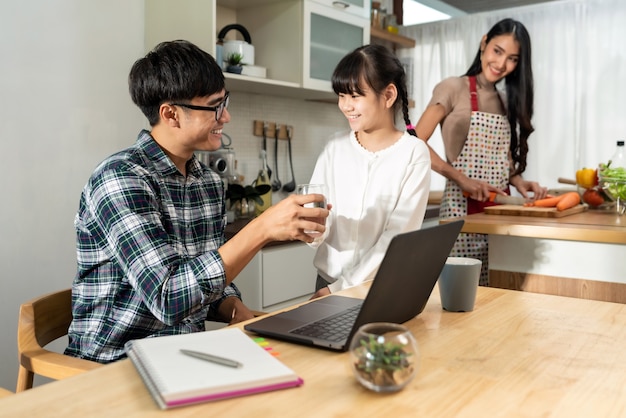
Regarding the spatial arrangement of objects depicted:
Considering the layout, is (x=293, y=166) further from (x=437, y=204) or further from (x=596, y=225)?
(x=596, y=225)

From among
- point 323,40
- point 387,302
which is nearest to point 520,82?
point 323,40

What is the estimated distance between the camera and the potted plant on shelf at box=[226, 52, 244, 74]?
2.86m

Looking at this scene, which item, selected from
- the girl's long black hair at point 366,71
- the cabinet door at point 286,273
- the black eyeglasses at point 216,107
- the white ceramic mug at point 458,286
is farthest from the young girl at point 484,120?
the white ceramic mug at point 458,286

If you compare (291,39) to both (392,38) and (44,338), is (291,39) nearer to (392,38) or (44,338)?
(392,38)

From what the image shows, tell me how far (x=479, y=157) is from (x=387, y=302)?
1.87m

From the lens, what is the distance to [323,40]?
3309 mm

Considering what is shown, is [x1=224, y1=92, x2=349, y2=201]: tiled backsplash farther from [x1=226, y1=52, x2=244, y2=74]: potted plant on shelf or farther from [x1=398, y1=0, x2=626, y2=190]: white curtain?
[x1=398, y1=0, x2=626, y2=190]: white curtain

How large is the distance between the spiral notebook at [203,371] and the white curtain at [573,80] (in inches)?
152

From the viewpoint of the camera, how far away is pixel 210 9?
263 cm

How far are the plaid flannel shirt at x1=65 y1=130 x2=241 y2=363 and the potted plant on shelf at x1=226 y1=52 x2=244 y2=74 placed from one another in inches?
51.1

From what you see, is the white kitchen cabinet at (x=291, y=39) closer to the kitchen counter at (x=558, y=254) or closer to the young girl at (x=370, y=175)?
the young girl at (x=370, y=175)

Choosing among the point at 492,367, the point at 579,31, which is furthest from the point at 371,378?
the point at 579,31

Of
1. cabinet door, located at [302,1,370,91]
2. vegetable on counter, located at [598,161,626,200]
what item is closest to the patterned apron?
vegetable on counter, located at [598,161,626,200]

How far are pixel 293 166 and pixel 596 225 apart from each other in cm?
203
